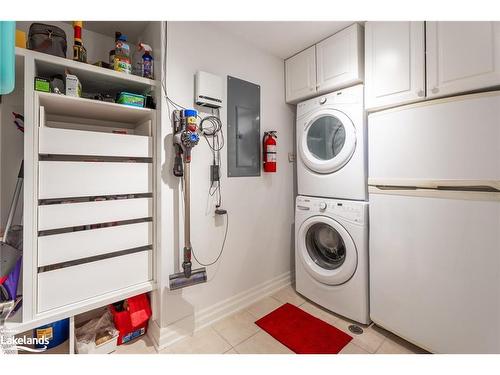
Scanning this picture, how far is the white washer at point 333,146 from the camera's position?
5.33 feet

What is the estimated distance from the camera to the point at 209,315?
5.41 ft

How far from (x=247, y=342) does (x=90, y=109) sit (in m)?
1.82

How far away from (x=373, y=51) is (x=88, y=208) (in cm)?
210

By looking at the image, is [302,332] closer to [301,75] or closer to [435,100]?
[435,100]

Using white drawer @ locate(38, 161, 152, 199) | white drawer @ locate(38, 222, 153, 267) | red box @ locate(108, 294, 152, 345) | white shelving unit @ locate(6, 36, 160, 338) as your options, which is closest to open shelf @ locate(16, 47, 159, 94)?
white shelving unit @ locate(6, 36, 160, 338)

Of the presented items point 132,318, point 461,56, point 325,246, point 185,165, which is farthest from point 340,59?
point 132,318

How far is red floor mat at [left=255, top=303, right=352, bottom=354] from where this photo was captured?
1.43m

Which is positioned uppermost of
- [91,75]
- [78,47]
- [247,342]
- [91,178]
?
[78,47]

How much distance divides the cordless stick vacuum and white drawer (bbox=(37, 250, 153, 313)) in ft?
0.74

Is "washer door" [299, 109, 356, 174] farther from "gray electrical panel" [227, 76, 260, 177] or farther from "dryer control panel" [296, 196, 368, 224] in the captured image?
"gray electrical panel" [227, 76, 260, 177]

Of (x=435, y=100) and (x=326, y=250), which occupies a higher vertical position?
(x=435, y=100)

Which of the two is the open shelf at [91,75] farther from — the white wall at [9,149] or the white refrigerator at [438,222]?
the white refrigerator at [438,222]

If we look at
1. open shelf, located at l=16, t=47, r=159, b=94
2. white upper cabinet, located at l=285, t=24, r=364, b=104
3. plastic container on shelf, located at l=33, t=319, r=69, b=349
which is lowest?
plastic container on shelf, located at l=33, t=319, r=69, b=349

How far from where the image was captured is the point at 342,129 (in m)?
1.75
